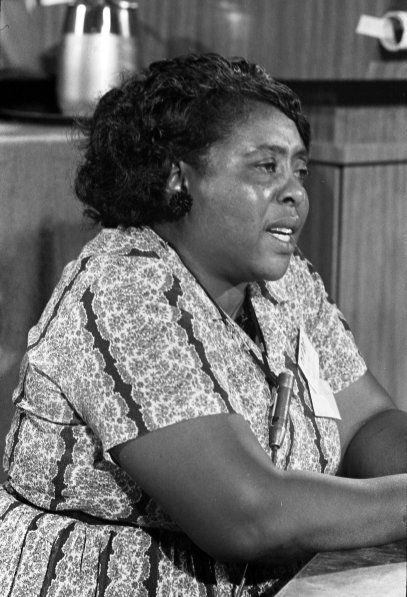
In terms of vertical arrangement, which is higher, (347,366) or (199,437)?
(199,437)

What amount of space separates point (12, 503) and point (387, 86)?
1390 mm

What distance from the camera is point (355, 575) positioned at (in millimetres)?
1213

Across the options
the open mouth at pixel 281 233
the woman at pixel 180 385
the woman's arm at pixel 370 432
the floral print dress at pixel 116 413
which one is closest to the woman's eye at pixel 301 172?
the woman at pixel 180 385

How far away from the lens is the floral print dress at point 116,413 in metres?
1.45

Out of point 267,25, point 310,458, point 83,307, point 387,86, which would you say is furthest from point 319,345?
point 267,25

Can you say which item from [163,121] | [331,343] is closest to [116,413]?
[163,121]

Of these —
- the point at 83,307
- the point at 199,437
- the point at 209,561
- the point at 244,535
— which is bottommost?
the point at 209,561


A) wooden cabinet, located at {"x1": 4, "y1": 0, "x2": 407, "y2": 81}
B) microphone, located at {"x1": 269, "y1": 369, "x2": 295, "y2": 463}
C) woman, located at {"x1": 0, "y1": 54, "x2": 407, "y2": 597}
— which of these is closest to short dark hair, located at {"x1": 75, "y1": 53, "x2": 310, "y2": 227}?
woman, located at {"x1": 0, "y1": 54, "x2": 407, "y2": 597}

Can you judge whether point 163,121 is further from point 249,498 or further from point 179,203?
point 249,498

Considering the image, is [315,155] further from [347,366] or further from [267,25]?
[347,366]

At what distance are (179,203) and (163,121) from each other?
0.42 feet

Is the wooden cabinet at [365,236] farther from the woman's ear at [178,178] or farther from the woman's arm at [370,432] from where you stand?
the woman's ear at [178,178]

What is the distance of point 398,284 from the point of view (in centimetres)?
246

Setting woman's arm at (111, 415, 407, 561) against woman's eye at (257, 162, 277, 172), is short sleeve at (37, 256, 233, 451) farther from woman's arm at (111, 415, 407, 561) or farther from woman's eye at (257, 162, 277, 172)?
woman's eye at (257, 162, 277, 172)
